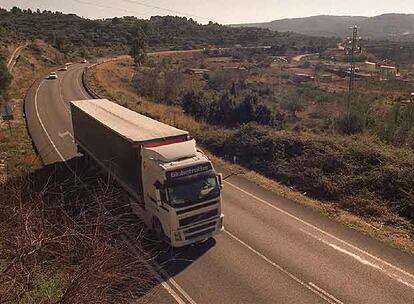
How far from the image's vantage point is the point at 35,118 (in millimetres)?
34938

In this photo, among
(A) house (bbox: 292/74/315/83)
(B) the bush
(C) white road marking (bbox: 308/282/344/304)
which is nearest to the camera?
(C) white road marking (bbox: 308/282/344/304)

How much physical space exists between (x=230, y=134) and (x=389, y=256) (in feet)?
48.8

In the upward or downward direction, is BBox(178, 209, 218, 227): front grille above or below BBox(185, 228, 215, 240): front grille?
above

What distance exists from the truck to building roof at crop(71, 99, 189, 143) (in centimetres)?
4

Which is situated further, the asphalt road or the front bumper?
the front bumper

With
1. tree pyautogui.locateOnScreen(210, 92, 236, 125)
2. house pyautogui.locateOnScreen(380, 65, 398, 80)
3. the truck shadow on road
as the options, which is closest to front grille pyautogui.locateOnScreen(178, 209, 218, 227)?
the truck shadow on road

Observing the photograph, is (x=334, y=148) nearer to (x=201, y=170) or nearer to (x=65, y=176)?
(x=201, y=170)

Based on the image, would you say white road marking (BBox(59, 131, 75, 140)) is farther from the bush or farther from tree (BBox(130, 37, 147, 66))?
tree (BBox(130, 37, 147, 66))

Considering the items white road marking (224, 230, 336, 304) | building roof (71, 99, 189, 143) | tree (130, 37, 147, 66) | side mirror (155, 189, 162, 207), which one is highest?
tree (130, 37, 147, 66)

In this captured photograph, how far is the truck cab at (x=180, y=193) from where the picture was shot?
492 inches

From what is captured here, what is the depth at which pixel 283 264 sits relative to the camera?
13031 millimetres

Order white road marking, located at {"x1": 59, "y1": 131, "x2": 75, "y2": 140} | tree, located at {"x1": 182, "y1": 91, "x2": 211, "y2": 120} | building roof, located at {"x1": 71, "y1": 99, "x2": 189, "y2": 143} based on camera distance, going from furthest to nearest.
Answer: tree, located at {"x1": 182, "y1": 91, "x2": 211, "y2": 120} < white road marking, located at {"x1": 59, "y1": 131, "x2": 75, "y2": 140} < building roof, located at {"x1": 71, "y1": 99, "x2": 189, "y2": 143}

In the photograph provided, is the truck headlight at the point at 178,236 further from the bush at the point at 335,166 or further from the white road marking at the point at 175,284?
the bush at the point at 335,166

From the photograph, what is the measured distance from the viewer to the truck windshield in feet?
40.9
